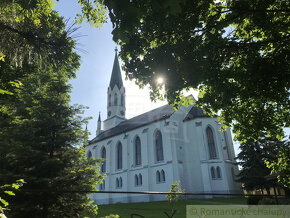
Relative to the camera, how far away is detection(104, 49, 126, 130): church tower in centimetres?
4753

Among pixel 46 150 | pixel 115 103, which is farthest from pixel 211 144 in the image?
pixel 115 103

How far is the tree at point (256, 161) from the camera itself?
20688 mm

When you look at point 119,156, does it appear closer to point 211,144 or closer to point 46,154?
point 211,144

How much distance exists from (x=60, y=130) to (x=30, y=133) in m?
1.23

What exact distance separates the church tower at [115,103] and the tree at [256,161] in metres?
29.8

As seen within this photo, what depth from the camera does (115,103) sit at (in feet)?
161

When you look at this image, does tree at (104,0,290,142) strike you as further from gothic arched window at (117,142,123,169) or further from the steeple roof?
the steeple roof

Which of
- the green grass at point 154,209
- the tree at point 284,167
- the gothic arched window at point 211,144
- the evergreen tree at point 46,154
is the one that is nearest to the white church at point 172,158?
the gothic arched window at point 211,144

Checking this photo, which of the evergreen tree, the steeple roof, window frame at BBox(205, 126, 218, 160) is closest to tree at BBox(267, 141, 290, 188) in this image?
the evergreen tree

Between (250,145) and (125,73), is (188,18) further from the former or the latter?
(250,145)

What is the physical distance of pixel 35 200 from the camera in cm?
746

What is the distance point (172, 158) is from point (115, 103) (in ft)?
79.8

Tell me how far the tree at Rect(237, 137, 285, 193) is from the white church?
13.9 feet

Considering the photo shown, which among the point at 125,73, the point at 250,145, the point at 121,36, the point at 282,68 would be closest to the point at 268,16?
the point at 282,68
